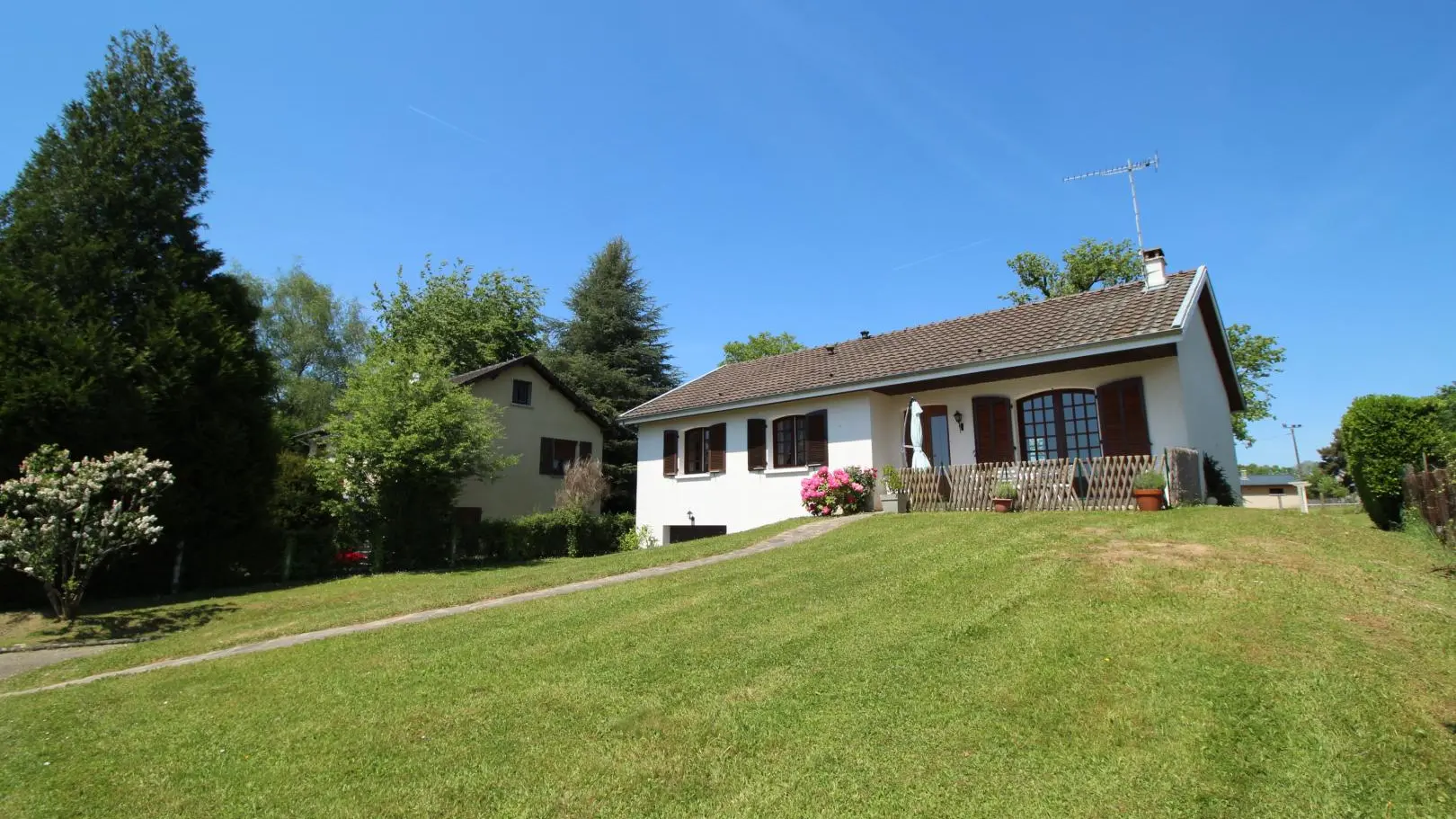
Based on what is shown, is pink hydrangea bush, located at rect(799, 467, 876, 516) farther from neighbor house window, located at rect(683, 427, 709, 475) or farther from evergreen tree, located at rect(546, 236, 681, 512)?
evergreen tree, located at rect(546, 236, 681, 512)

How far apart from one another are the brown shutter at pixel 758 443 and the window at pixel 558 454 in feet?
32.7

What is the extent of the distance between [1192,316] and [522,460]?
21.9m

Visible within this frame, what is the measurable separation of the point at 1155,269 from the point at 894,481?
25.0 ft

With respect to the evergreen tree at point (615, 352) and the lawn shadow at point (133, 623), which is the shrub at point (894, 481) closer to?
the lawn shadow at point (133, 623)

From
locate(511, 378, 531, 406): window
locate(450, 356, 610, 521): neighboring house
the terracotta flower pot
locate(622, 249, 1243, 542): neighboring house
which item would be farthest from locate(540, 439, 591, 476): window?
the terracotta flower pot

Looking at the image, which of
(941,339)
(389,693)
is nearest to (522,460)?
(941,339)

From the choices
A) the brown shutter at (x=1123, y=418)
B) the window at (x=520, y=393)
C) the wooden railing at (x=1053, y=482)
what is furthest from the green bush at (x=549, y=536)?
the brown shutter at (x=1123, y=418)

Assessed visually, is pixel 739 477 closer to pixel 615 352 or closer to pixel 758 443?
pixel 758 443

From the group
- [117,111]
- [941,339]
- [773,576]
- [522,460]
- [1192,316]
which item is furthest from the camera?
[522,460]

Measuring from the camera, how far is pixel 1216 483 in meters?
14.3

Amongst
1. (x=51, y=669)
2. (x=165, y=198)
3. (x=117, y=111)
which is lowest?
(x=51, y=669)

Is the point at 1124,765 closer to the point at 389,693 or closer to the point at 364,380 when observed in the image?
the point at 389,693

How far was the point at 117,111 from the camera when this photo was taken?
1590cm

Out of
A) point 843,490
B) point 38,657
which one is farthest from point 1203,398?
point 38,657
